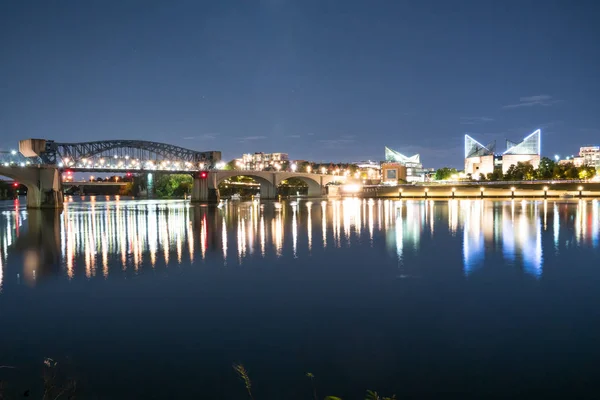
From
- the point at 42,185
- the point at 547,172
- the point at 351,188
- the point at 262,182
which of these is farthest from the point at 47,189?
the point at 547,172

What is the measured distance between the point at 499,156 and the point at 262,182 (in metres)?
106

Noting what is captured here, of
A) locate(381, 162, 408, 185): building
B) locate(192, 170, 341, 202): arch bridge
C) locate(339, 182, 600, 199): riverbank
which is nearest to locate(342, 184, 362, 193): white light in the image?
locate(192, 170, 341, 202): arch bridge

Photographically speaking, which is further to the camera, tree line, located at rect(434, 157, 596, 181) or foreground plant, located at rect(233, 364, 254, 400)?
tree line, located at rect(434, 157, 596, 181)

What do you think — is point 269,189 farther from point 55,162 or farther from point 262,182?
point 55,162

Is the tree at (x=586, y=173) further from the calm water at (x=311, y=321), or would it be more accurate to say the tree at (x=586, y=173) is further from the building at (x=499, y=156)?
the calm water at (x=311, y=321)

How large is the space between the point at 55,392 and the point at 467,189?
337 feet

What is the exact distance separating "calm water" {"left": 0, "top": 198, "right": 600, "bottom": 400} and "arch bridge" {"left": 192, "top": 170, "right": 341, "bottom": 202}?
65870mm

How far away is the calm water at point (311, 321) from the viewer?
6.97m

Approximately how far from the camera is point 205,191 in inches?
3393

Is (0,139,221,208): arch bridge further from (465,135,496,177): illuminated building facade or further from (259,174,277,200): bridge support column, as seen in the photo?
(465,135,496,177): illuminated building facade

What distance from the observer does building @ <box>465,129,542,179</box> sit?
15900cm

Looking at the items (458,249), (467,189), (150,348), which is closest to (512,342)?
(150,348)

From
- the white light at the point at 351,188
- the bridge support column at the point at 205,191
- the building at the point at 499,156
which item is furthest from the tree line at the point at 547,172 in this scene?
the bridge support column at the point at 205,191

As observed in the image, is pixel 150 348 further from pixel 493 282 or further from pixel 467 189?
pixel 467 189
